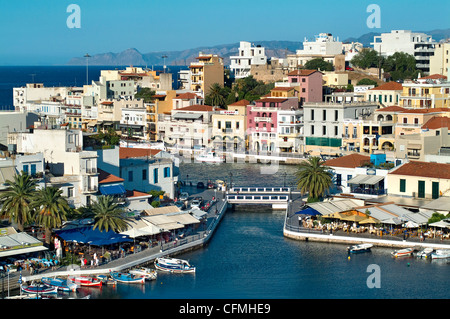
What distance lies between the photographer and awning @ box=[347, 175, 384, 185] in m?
36.5

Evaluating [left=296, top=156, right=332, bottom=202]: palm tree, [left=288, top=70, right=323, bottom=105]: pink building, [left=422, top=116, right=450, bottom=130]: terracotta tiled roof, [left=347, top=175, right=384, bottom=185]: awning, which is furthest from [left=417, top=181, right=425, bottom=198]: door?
[left=288, top=70, right=323, bottom=105]: pink building

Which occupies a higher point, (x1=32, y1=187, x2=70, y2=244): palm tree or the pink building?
the pink building

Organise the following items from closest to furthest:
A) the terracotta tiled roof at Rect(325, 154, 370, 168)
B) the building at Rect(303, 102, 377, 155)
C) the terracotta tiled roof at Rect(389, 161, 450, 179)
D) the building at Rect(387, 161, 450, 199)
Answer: the building at Rect(387, 161, 450, 199)
the terracotta tiled roof at Rect(389, 161, 450, 179)
the terracotta tiled roof at Rect(325, 154, 370, 168)
the building at Rect(303, 102, 377, 155)

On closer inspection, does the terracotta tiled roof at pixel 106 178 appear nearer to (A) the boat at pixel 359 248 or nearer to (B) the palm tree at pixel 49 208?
(B) the palm tree at pixel 49 208

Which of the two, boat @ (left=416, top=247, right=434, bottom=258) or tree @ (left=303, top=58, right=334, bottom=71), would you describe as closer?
boat @ (left=416, top=247, right=434, bottom=258)

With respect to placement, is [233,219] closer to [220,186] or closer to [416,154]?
[220,186]

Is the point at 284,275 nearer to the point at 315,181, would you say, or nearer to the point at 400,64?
the point at 315,181

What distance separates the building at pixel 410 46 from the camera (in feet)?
283

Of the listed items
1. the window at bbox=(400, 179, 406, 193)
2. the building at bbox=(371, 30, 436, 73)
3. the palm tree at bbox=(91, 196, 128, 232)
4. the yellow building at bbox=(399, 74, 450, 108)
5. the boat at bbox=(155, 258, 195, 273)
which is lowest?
the boat at bbox=(155, 258, 195, 273)

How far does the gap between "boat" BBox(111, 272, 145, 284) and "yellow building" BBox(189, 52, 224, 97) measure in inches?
2142

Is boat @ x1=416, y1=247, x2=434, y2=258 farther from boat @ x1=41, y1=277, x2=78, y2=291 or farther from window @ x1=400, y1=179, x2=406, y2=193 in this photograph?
boat @ x1=41, y1=277, x2=78, y2=291

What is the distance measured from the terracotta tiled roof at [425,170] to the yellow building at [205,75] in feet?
147

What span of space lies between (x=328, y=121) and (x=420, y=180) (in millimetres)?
25338

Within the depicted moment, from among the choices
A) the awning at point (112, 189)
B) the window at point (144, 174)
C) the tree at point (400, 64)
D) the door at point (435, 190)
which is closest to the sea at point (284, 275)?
the awning at point (112, 189)
